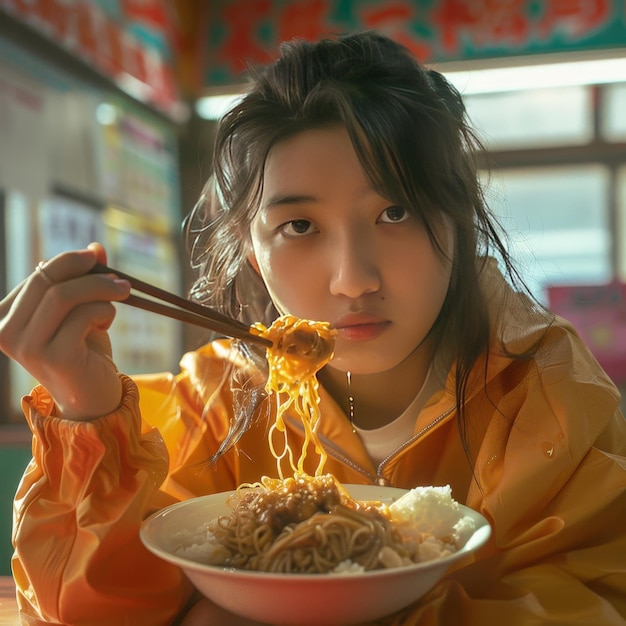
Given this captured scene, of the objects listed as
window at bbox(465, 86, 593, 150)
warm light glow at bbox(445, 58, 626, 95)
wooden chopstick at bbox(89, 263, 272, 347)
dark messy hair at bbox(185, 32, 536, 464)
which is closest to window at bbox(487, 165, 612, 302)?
window at bbox(465, 86, 593, 150)

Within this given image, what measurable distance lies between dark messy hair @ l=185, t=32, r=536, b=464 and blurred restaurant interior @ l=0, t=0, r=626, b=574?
9.56 feet

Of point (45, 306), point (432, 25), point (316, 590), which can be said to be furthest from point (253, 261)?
point (432, 25)

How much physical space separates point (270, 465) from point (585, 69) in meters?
4.60

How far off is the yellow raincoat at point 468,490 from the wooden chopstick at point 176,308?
213 millimetres

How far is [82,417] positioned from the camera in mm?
1074

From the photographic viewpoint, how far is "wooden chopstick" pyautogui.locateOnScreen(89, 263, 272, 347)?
945mm

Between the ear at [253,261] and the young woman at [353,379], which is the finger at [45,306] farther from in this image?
the ear at [253,261]

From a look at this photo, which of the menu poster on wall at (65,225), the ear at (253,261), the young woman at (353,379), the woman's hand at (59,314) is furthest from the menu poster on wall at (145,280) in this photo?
Answer: the woman's hand at (59,314)

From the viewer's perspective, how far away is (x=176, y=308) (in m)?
1.00

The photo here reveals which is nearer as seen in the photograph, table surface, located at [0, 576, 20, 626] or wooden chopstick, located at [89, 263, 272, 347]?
wooden chopstick, located at [89, 263, 272, 347]

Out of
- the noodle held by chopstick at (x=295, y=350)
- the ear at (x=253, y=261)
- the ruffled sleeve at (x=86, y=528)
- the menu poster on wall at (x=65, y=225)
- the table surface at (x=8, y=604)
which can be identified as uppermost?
the menu poster on wall at (x=65, y=225)

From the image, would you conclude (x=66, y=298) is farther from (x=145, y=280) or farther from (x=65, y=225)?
(x=145, y=280)

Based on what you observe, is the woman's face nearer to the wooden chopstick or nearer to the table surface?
the wooden chopstick

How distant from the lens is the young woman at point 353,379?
41.2 inches
